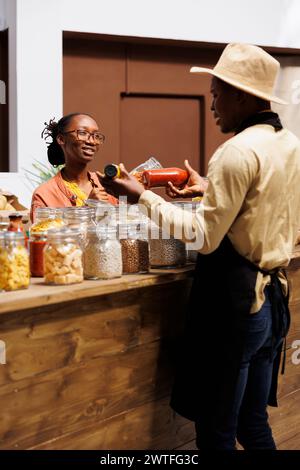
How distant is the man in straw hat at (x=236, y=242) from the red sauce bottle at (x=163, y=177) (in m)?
0.24

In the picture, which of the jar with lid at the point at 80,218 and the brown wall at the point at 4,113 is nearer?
the jar with lid at the point at 80,218

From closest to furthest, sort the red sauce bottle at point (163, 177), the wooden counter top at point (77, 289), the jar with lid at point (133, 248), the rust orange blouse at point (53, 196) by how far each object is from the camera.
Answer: the wooden counter top at point (77, 289) → the jar with lid at point (133, 248) → the red sauce bottle at point (163, 177) → the rust orange blouse at point (53, 196)

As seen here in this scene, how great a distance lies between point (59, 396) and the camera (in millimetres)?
1636

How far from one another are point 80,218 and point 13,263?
1.08ft

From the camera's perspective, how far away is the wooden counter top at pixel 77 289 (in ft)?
4.80

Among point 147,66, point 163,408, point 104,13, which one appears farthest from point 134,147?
point 163,408

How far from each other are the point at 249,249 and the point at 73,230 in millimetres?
445

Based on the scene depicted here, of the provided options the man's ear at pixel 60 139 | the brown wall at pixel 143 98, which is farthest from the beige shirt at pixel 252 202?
the brown wall at pixel 143 98

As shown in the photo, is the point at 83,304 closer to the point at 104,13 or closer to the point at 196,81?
the point at 104,13

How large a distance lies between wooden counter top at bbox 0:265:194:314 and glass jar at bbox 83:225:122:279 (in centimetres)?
3

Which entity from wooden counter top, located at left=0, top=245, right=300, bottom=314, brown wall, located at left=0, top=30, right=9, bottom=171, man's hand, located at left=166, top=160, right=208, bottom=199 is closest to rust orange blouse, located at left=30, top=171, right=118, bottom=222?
man's hand, located at left=166, top=160, right=208, bottom=199

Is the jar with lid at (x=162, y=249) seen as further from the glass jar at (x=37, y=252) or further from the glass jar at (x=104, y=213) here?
the glass jar at (x=37, y=252)

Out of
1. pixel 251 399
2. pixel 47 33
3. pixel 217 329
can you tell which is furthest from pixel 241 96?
pixel 47 33

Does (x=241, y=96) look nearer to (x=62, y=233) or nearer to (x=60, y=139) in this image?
(x=62, y=233)
